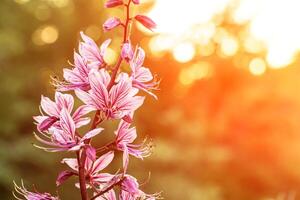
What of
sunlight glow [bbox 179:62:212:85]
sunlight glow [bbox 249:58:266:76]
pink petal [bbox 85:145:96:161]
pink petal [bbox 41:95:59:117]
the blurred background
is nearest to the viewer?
pink petal [bbox 85:145:96:161]

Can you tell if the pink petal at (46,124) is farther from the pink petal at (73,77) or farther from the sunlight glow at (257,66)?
the sunlight glow at (257,66)

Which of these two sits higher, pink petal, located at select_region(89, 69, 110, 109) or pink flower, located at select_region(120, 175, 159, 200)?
pink petal, located at select_region(89, 69, 110, 109)

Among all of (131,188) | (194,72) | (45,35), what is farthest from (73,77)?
(194,72)

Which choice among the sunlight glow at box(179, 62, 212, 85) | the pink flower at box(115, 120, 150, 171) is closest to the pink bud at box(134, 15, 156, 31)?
the pink flower at box(115, 120, 150, 171)

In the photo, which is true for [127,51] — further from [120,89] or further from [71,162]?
[71,162]

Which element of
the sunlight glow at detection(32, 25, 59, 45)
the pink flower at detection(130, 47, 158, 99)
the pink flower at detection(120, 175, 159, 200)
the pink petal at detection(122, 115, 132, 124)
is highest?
the sunlight glow at detection(32, 25, 59, 45)

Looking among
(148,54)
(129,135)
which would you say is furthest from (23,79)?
(129,135)

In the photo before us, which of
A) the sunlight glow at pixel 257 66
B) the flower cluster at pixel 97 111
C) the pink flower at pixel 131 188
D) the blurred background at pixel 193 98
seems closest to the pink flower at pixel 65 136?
the flower cluster at pixel 97 111

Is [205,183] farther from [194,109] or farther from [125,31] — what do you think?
[125,31]

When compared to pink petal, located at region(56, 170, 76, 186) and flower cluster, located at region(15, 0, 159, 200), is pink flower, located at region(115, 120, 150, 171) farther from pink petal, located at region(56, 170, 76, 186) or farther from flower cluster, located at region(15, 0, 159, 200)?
pink petal, located at region(56, 170, 76, 186)
